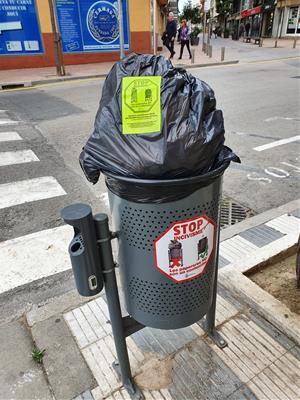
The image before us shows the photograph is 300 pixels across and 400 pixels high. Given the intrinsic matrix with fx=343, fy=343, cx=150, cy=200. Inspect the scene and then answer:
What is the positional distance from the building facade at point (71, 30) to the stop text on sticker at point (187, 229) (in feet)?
50.7

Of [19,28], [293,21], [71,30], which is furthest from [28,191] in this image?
[293,21]

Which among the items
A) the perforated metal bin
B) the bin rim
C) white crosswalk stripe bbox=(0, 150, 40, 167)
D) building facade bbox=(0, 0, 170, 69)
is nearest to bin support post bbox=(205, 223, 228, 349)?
the perforated metal bin

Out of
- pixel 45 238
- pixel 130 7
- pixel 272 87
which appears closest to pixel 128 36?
pixel 130 7

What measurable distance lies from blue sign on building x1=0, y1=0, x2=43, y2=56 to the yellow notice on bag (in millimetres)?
16328

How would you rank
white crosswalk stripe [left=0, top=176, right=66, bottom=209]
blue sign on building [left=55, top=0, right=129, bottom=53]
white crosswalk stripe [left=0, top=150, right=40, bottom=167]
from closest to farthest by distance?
1. white crosswalk stripe [left=0, top=176, right=66, bottom=209]
2. white crosswalk stripe [left=0, top=150, right=40, bottom=167]
3. blue sign on building [left=55, top=0, right=129, bottom=53]

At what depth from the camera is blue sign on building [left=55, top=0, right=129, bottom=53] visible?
16219 millimetres

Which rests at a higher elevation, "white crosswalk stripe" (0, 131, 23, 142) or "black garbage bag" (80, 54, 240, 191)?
"black garbage bag" (80, 54, 240, 191)

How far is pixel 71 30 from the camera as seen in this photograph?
16.6m

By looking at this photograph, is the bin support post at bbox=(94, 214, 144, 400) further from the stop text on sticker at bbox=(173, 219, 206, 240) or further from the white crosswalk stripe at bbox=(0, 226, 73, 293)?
the white crosswalk stripe at bbox=(0, 226, 73, 293)

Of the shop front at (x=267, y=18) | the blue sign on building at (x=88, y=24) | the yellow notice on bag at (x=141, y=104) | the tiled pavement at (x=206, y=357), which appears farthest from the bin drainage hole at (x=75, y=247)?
the shop front at (x=267, y=18)

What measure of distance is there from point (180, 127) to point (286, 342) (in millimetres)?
1658

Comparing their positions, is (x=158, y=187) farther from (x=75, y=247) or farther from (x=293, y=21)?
(x=293, y=21)

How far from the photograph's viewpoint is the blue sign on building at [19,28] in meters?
14.8

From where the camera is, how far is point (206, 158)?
154 cm
